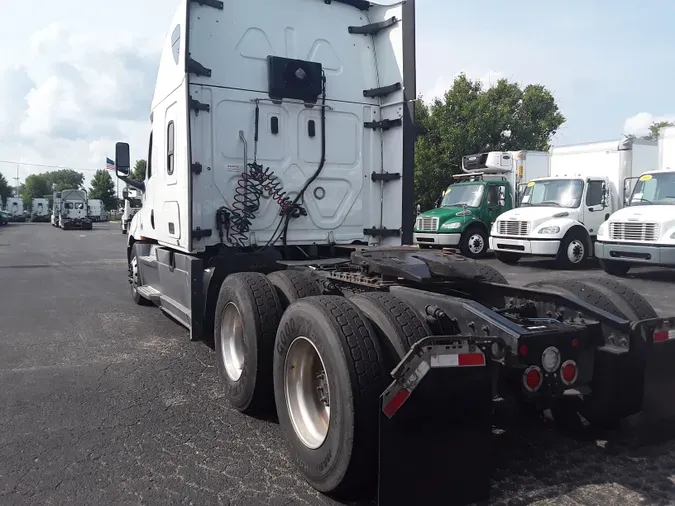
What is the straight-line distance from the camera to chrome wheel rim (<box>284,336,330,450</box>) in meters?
3.53

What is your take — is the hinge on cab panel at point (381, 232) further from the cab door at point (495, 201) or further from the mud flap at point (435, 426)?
the cab door at point (495, 201)

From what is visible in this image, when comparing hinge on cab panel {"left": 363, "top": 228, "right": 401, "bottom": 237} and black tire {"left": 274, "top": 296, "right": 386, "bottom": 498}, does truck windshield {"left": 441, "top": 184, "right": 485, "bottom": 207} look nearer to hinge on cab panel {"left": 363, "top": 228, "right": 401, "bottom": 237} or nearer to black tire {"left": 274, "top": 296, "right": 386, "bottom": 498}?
hinge on cab panel {"left": 363, "top": 228, "right": 401, "bottom": 237}

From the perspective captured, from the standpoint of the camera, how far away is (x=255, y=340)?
4227 millimetres

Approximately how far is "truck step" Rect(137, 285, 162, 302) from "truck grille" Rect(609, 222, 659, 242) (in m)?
9.86

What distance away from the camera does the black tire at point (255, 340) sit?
4.22 m

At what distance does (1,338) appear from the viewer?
7.11 m

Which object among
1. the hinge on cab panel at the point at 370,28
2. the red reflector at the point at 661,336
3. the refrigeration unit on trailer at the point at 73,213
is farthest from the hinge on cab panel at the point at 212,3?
the refrigeration unit on trailer at the point at 73,213

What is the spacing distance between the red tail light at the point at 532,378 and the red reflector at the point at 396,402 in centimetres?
77

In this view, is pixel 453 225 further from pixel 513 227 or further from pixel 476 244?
pixel 513 227

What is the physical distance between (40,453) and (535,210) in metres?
13.7

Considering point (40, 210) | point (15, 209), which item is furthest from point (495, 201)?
point (15, 209)

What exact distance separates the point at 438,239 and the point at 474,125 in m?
12.4

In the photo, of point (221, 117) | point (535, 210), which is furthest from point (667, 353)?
point (535, 210)

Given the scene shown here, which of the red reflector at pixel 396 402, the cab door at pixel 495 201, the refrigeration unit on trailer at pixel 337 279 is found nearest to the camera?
the red reflector at pixel 396 402
